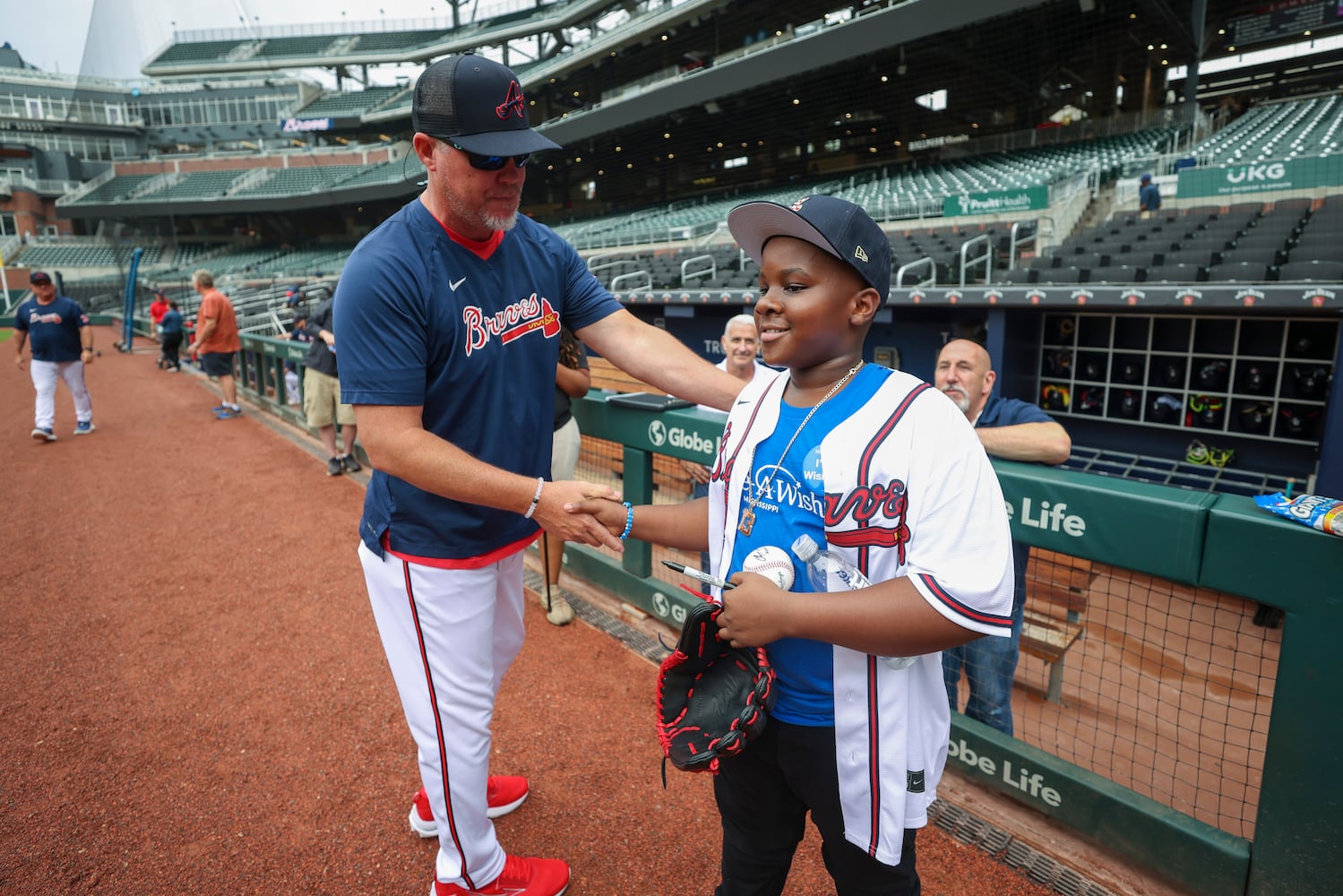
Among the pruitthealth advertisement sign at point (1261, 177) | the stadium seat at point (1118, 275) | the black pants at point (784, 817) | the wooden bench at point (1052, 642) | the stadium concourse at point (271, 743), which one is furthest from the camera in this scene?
the pruitthealth advertisement sign at point (1261, 177)

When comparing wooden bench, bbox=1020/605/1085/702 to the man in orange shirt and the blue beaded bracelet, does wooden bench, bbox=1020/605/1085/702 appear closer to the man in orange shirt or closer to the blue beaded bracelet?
the blue beaded bracelet

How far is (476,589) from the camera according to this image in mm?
1843

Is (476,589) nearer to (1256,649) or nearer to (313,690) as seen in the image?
(313,690)

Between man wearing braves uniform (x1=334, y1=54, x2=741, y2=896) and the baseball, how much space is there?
426mm

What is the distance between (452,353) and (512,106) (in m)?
0.57

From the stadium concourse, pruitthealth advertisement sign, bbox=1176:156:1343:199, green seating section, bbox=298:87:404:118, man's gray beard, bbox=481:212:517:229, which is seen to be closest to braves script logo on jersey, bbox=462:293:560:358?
man's gray beard, bbox=481:212:517:229

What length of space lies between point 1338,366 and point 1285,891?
196 inches

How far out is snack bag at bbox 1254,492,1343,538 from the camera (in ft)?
5.19

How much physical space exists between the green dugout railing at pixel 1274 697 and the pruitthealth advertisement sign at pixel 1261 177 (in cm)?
1078

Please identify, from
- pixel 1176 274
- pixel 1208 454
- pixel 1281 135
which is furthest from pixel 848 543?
pixel 1281 135

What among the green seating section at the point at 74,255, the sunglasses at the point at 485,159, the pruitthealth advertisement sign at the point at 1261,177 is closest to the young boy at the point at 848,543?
the sunglasses at the point at 485,159

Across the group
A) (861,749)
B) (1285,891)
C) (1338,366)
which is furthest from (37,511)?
(1338,366)

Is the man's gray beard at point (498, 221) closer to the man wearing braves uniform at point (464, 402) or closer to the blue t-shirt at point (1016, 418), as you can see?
the man wearing braves uniform at point (464, 402)

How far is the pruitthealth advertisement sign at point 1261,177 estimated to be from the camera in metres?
9.30
